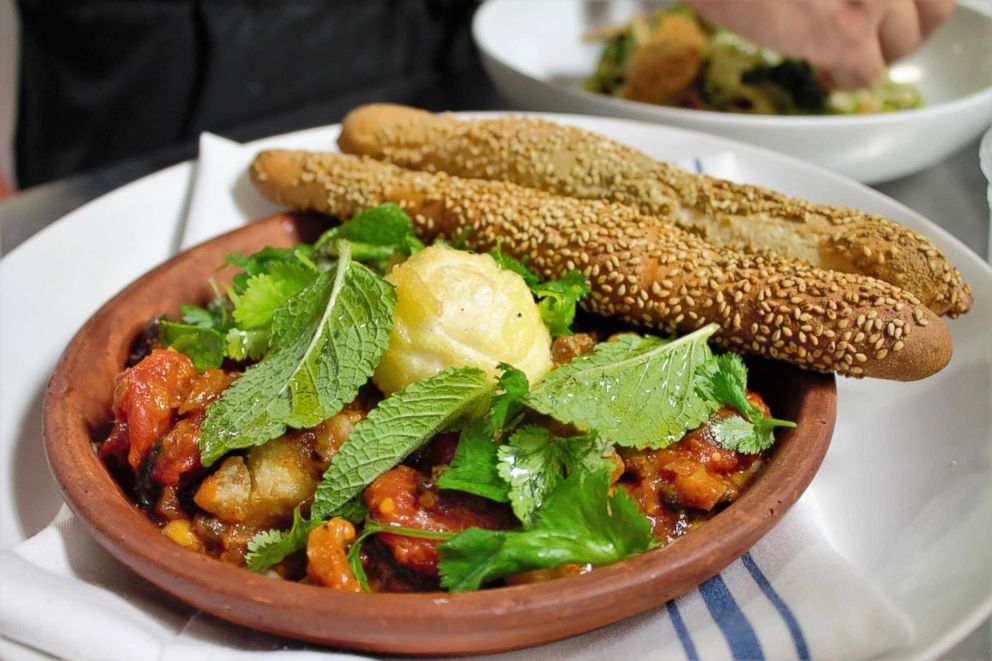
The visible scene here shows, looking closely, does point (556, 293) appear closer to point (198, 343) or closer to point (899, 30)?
point (198, 343)

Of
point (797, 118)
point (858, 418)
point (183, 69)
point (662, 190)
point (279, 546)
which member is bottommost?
point (183, 69)

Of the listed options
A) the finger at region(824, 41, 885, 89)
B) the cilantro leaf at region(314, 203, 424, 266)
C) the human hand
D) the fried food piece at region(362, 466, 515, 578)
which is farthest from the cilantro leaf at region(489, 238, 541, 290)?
the finger at region(824, 41, 885, 89)

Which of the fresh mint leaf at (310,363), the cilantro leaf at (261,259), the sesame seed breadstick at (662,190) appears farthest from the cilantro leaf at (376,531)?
the sesame seed breadstick at (662,190)

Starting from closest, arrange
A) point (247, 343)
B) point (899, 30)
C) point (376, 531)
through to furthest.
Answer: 1. point (376, 531)
2. point (247, 343)
3. point (899, 30)

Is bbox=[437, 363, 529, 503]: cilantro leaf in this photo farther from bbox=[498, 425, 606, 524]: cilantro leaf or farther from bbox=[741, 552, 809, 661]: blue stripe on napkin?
bbox=[741, 552, 809, 661]: blue stripe on napkin

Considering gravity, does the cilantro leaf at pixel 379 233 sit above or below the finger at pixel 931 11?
below

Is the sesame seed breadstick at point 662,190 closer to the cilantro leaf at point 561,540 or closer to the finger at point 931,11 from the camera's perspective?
the cilantro leaf at point 561,540

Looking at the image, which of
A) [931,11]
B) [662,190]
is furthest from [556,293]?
[931,11]
